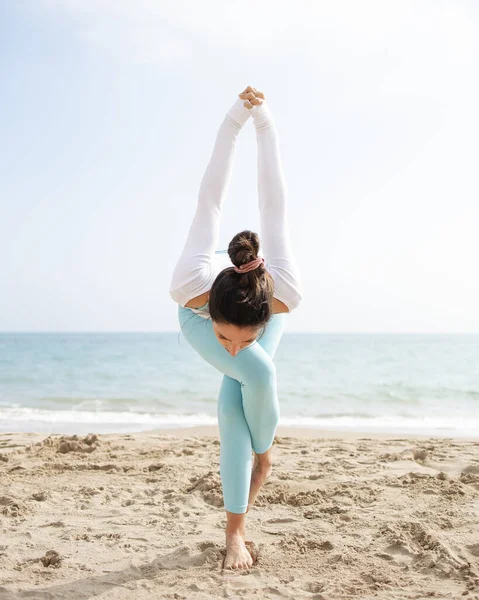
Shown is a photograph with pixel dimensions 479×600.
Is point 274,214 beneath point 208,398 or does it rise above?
above

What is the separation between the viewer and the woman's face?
2189 millimetres

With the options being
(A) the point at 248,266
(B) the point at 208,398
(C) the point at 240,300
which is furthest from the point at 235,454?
(B) the point at 208,398

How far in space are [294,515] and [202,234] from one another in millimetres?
1706

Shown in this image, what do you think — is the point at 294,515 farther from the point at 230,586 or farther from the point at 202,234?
the point at 202,234

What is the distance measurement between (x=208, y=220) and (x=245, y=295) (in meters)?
0.44

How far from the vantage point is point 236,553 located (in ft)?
7.97

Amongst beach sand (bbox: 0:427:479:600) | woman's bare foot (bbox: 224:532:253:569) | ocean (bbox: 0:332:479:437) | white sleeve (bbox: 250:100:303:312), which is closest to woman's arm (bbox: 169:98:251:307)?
white sleeve (bbox: 250:100:303:312)

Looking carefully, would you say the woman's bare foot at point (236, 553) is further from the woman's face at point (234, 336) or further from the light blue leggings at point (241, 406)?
the woman's face at point (234, 336)

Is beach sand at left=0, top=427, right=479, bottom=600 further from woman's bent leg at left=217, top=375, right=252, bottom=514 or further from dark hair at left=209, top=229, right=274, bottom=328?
dark hair at left=209, top=229, right=274, bottom=328

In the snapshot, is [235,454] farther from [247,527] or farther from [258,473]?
[247,527]

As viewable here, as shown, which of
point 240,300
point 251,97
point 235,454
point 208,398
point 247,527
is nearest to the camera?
point 240,300

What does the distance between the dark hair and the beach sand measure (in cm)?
104

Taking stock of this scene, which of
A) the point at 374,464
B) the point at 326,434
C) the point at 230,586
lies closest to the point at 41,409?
the point at 326,434

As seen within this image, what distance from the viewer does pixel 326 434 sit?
6.97 meters
